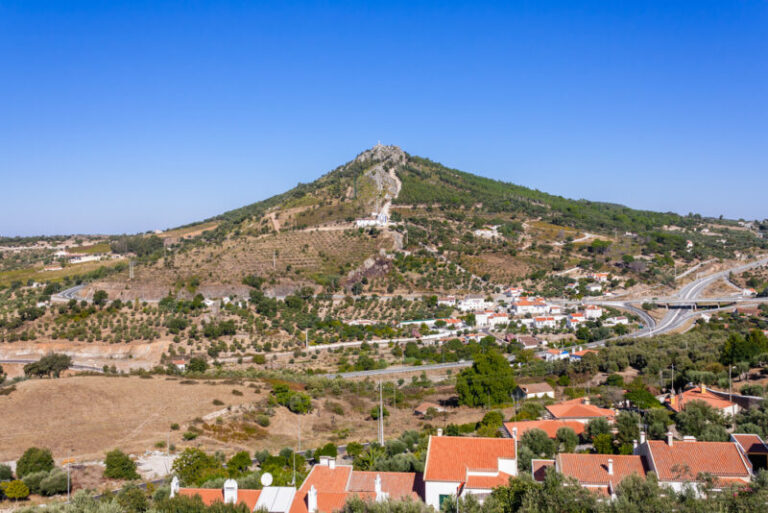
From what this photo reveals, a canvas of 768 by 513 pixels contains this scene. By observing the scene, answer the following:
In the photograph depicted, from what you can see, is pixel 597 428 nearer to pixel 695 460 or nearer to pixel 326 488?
pixel 695 460

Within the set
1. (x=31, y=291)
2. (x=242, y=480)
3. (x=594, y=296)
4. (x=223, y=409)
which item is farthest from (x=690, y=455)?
(x=31, y=291)

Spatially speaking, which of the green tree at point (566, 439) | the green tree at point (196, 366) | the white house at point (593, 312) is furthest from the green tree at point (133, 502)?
the white house at point (593, 312)

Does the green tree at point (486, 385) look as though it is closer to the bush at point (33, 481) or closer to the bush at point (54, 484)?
the bush at point (54, 484)

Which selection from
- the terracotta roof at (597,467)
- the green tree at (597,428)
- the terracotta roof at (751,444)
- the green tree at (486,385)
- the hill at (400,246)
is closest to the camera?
the terracotta roof at (597,467)

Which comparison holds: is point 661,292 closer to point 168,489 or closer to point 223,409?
point 223,409

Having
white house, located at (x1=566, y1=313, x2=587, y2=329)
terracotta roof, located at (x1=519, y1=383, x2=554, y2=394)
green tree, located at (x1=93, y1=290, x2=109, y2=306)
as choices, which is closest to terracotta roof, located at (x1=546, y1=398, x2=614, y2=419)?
terracotta roof, located at (x1=519, y1=383, x2=554, y2=394)
